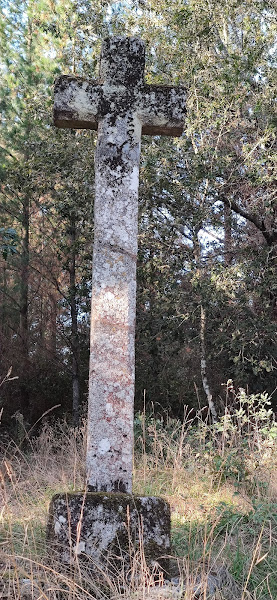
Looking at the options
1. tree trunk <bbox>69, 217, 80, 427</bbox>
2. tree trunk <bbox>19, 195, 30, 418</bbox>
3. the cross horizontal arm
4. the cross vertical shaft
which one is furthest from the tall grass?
tree trunk <bbox>19, 195, 30, 418</bbox>

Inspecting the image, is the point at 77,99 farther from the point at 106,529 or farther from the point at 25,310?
the point at 25,310

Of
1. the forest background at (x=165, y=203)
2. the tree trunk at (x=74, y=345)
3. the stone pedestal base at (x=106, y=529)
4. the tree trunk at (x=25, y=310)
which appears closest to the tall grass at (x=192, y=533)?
the stone pedestal base at (x=106, y=529)

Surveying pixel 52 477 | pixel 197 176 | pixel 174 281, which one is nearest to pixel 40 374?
pixel 174 281

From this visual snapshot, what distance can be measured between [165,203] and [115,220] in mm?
5678

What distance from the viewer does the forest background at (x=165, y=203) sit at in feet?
27.8

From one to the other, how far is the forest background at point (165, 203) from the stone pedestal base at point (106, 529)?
4.24m

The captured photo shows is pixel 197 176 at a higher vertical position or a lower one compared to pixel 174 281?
higher

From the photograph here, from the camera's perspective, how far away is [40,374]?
1241 centimetres

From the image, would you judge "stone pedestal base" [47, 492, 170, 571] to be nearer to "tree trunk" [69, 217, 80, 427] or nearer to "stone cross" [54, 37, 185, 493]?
"stone cross" [54, 37, 185, 493]

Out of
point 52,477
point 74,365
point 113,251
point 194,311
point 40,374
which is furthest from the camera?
point 40,374

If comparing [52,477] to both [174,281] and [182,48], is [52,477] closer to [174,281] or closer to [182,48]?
[174,281]

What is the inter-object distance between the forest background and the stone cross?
3352 mm

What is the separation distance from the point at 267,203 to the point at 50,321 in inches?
232

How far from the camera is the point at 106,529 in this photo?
3.12 meters
